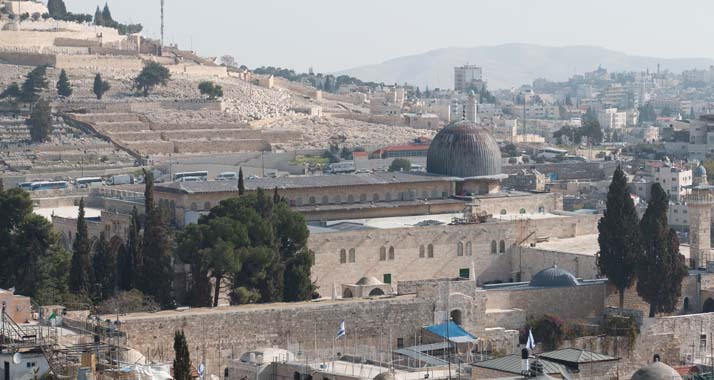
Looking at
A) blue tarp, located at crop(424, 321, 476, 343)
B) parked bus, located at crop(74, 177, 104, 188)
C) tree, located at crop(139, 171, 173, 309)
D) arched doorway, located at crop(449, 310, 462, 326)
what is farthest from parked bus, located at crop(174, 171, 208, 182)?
blue tarp, located at crop(424, 321, 476, 343)

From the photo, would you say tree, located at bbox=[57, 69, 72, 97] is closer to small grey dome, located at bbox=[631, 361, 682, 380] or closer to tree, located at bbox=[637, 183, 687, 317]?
tree, located at bbox=[637, 183, 687, 317]

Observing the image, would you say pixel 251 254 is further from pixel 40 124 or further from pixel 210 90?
pixel 210 90

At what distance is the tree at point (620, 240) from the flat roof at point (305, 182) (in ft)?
33.2

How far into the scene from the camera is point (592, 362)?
34.8m

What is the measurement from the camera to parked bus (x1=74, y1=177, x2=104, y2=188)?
240 ft

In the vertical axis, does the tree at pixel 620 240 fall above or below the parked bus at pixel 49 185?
above

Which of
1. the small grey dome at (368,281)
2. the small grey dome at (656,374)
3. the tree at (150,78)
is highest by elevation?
the tree at (150,78)

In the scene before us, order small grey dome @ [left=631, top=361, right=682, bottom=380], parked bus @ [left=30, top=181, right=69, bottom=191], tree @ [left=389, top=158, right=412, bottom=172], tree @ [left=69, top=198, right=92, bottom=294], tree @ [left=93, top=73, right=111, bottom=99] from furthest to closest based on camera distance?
tree @ [left=93, top=73, right=111, bottom=99]
tree @ [left=389, top=158, right=412, bottom=172]
parked bus @ [left=30, top=181, right=69, bottom=191]
tree @ [left=69, top=198, right=92, bottom=294]
small grey dome @ [left=631, top=361, right=682, bottom=380]

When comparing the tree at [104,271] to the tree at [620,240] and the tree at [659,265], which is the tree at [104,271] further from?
the tree at [659,265]

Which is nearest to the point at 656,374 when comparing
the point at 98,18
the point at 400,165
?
the point at 400,165

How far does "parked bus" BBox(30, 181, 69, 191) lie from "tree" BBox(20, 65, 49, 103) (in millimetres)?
19856

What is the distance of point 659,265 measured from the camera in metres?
42.2

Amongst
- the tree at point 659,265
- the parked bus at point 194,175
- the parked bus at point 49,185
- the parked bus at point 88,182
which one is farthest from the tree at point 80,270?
the parked bus at point 194,175

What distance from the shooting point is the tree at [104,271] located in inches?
1647
